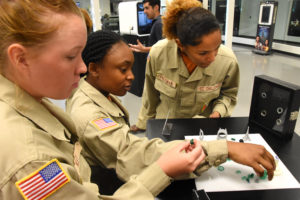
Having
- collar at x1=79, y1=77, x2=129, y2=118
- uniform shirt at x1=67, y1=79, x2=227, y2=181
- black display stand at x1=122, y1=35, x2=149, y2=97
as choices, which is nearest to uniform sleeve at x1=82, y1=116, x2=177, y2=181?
uniform shirt at x1=67, y1=79, x2=227, y2=181

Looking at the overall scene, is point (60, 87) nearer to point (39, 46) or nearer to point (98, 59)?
point (39, 46)

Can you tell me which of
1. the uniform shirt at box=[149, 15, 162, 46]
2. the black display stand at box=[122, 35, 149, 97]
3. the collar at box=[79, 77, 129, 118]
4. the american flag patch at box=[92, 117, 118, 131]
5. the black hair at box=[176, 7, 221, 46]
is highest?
the black hair at box=[176, 7, 221, 46]

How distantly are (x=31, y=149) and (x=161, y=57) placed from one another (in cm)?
116

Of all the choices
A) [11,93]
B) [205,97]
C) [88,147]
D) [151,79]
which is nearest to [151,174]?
[88,147]

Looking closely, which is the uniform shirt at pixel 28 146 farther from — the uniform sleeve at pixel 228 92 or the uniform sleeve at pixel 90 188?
the uniform sleeve at pixel 228 92

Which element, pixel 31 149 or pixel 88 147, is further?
pixel 88 147

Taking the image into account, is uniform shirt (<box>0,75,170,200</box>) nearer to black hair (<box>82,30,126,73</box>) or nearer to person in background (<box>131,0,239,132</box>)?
black hair (<box>82,30,126,73</box>)

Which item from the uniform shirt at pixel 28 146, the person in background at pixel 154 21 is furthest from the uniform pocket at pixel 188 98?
the person in background at pixel 154 21

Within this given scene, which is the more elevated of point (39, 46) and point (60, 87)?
point (39, 46)

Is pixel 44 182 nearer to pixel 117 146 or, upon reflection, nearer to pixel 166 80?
pixel 117 146

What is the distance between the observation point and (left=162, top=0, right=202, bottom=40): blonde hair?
4.31 feet

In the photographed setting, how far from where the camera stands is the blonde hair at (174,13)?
51.8 inches

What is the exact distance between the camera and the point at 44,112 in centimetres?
59

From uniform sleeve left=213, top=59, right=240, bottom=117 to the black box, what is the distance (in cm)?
27
